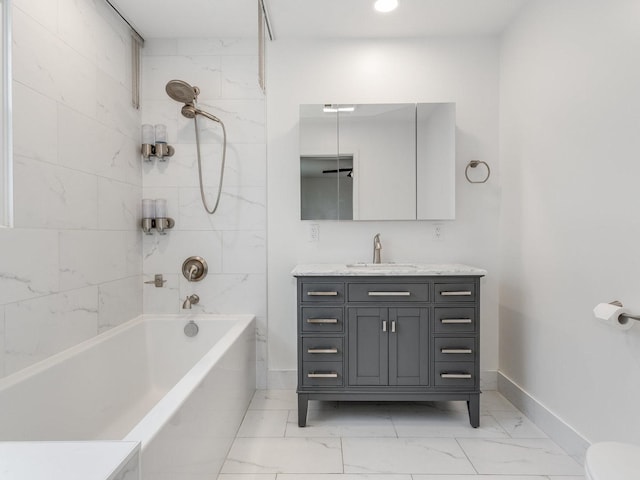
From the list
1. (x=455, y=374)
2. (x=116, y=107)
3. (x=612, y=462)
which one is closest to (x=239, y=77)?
(x=116, y=107)

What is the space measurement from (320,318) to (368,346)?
0.31 metres

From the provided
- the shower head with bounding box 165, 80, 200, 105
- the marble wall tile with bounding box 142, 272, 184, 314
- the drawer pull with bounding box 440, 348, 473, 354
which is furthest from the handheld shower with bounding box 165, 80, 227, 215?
the drawer pull with bounding box 440, 348, 473, 354

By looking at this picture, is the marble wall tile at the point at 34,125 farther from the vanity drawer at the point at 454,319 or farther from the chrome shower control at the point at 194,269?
the vanity drawer at the point at 454,319

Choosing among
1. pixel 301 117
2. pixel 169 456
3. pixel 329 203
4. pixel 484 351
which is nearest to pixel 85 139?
pixel 301 117

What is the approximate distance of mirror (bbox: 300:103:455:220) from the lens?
2506mm

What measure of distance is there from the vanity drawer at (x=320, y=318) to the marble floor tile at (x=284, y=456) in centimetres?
56

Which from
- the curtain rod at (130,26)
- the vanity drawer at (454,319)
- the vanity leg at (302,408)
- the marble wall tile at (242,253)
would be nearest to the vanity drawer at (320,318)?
the vanity leg at (302,408)

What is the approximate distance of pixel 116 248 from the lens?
2289mm

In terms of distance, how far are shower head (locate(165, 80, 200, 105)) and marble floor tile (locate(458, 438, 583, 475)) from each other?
2528 millimetres

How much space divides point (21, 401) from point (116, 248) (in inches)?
40.4

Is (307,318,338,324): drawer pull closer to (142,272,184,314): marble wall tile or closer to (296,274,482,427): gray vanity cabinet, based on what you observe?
(296,274,482,427): gray vanity cabinet

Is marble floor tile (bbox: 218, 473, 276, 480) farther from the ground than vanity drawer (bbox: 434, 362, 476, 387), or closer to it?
closer to it

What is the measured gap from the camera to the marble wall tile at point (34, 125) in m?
1.53

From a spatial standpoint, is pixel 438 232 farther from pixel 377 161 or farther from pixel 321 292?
pixel 321 292
